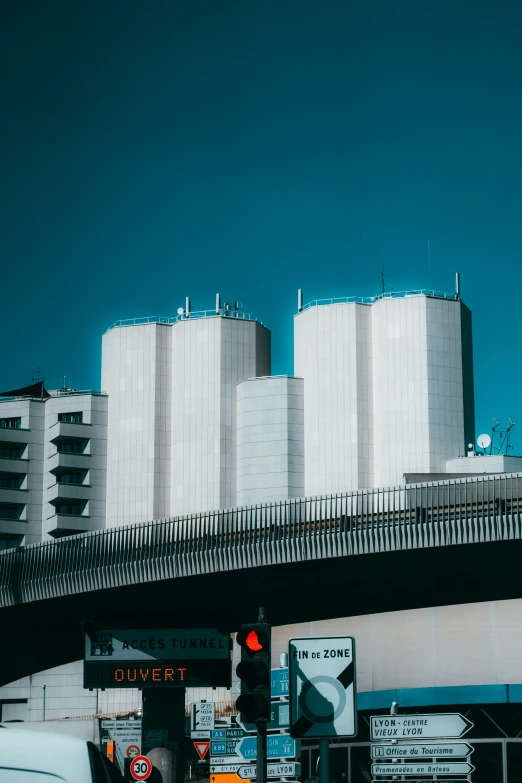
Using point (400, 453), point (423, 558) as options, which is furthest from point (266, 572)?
point (400, 453)

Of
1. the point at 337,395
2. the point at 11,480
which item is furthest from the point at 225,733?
the point at 11,480

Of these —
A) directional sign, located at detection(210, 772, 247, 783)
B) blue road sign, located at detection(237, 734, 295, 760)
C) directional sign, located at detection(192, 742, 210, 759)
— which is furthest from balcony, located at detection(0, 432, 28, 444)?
blue road sign, located at detection(237, 734, 295, 760)

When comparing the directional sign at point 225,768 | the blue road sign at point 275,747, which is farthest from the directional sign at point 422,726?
the directional sign at point 225,768

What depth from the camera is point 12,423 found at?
106 meters

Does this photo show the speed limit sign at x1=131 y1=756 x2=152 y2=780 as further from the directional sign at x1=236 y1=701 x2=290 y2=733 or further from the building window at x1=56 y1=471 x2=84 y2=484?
the building window at x1=56 y1=471 x2=84 y2=484

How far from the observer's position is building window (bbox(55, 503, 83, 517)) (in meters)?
101

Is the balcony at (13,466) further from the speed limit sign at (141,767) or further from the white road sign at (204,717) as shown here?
the speed limit sign at (141,767)

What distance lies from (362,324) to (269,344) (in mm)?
9799

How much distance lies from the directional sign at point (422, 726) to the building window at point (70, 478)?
289 feet

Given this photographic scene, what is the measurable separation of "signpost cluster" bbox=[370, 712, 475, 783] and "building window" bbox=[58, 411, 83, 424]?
8752 centimetres

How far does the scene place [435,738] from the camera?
550 inches

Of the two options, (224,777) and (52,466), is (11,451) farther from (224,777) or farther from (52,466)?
(224,777)

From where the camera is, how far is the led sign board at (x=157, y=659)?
34062 mm

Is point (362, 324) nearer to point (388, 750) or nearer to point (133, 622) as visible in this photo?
point (133, 622)
